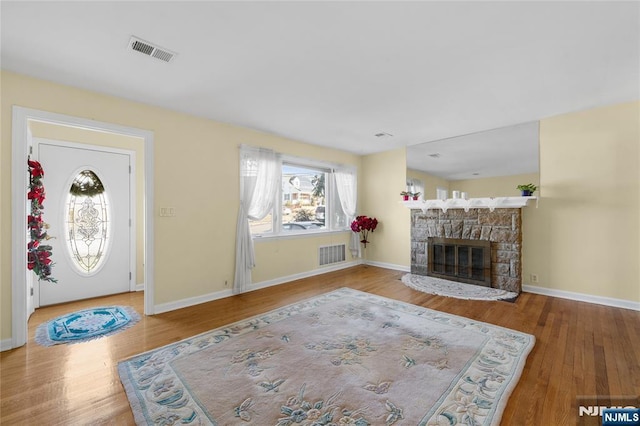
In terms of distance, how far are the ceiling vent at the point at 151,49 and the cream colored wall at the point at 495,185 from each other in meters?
4.69

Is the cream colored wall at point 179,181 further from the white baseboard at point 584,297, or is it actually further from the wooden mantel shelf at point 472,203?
the white baseboard at point 584,297

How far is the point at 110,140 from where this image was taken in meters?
4.23

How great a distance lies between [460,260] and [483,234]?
0.63m

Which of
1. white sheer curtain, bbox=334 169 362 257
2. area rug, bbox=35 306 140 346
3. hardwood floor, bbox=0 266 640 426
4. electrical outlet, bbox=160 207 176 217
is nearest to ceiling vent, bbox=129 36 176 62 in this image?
electrical outlet, bbox=160 207 176 217

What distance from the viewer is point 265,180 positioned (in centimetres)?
466

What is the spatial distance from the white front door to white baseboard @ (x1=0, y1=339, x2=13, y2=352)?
4.45 ft

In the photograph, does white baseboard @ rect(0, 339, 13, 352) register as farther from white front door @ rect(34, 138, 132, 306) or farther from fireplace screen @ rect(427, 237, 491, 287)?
fireplace screen @ rect(427, 237, 491, 287)

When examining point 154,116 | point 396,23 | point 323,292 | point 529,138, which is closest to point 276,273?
point 323,292

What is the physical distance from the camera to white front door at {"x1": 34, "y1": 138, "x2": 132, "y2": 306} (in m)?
3.77

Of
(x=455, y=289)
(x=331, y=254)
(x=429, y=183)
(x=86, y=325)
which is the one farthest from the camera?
(x=331, y=254)

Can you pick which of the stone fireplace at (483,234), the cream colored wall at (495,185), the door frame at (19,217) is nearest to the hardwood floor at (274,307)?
the door frame at (19,217)

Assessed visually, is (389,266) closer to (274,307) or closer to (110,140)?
(274,307)

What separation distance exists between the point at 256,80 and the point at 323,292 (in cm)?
312

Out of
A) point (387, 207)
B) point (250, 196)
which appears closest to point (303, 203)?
point (250, 196)
